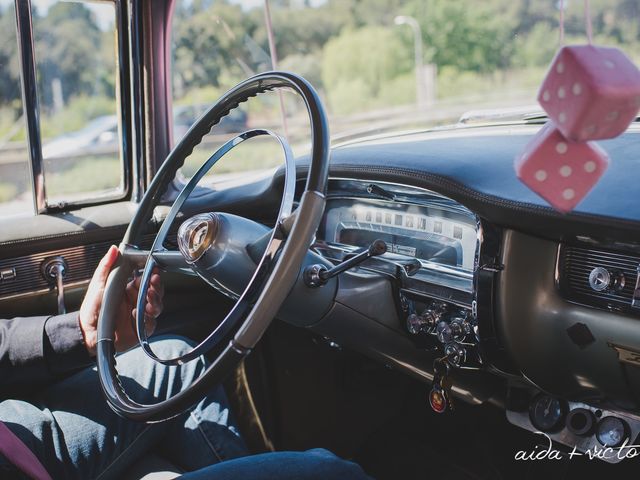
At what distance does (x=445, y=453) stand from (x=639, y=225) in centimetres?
109

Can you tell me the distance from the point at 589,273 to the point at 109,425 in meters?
1.04

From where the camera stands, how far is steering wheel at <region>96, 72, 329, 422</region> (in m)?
1.08

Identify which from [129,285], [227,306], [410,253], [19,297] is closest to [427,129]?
[410,253]

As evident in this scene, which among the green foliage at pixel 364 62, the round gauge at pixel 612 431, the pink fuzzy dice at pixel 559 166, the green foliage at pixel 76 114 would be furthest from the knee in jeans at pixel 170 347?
the green foliage at pixel 364 62

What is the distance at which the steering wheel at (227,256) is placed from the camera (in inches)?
42.5

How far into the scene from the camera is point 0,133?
2135 millimetres

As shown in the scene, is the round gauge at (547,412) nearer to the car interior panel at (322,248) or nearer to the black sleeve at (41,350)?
the car interior panel at (322,248)

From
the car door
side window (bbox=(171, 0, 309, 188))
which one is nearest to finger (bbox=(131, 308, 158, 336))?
the car door

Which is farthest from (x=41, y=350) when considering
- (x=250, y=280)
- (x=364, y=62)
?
(x=364, y=62)

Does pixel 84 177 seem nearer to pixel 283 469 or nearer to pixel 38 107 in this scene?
pixel 38 107

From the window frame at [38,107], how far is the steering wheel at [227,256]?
29.0 inches

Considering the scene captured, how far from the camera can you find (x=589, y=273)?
1.34 metres

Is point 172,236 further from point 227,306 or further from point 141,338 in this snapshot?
point 227,306

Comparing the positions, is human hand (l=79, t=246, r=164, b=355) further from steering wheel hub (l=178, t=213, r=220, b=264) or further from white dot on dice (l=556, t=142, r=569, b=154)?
white dot on dice (l=556, t=142, r=569, b=154)
